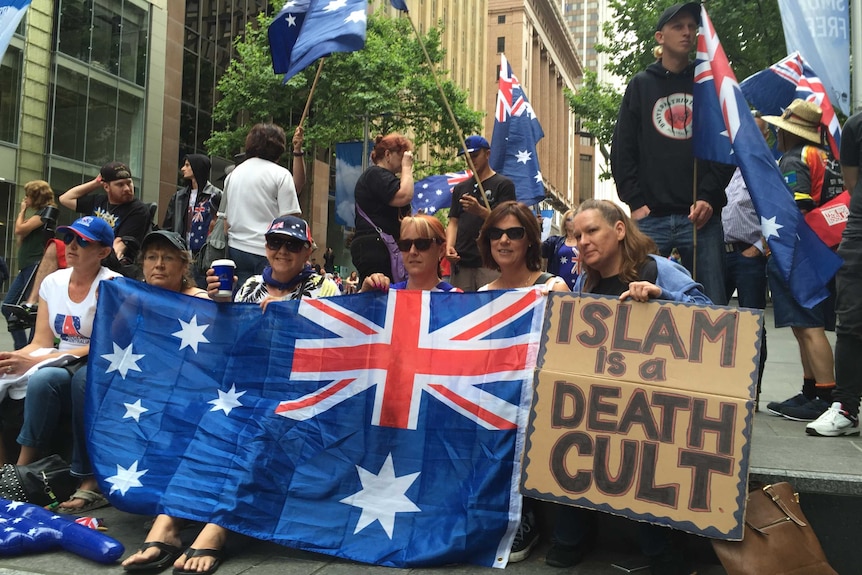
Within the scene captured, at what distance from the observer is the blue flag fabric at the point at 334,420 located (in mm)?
3213

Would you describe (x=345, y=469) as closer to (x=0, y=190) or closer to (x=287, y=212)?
(x=287, y=212)

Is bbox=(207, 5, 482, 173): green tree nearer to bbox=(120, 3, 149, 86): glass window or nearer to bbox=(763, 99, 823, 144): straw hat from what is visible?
bbox=(120, 3, 149, 86): glass window

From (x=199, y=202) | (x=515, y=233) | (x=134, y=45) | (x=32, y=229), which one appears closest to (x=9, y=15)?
(x=199, y=202)

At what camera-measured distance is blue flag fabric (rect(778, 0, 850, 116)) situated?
611cm

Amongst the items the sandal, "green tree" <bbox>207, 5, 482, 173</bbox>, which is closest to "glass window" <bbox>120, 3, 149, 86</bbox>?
"green tree" <bbox>207, 5, 482, 173</bbox>

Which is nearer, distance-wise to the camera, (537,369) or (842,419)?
(537,369)

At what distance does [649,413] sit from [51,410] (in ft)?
10.4

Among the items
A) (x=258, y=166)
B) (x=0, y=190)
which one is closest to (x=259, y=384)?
(x=258, y=166)

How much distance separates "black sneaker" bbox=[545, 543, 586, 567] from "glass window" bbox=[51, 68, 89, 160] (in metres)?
20.6

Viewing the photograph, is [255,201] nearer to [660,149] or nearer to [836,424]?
[660,149]

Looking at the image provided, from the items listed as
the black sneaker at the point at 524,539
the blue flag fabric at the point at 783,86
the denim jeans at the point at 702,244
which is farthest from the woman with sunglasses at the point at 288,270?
the blue flag fabric at the point at 783,86

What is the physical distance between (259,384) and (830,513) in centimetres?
273

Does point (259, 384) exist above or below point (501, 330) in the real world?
below

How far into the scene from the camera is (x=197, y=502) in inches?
132
